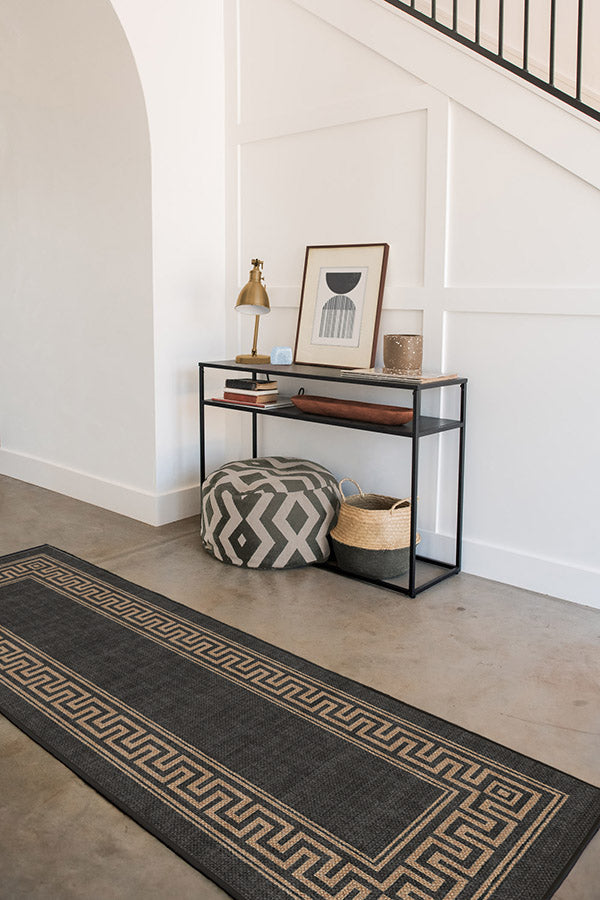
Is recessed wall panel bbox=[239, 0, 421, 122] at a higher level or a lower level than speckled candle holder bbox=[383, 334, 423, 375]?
higher

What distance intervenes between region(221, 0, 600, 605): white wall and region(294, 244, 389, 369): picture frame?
67 millimetres

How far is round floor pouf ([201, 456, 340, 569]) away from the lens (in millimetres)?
3225

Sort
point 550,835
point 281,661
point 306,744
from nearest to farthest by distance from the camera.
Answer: point 550,835 < point 306,744 < point 281,661

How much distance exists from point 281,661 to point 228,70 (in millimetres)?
2812

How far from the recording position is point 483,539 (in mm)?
3240

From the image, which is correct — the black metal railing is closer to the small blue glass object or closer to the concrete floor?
the small blue glass object

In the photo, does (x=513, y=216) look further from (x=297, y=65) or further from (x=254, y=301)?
(x=297, y=65)

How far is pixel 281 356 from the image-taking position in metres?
3.58

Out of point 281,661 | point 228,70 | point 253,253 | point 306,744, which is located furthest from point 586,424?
point 228,70

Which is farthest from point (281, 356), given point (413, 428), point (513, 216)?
point (513, 216)

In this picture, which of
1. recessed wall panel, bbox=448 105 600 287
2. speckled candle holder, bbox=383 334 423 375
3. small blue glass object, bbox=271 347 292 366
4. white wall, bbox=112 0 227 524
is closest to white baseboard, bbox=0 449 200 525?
white wall, bbox=112 0 227 524

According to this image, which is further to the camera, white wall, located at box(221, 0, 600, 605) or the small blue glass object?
the small blue glass object

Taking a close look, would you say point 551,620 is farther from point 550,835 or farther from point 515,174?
point 515,174

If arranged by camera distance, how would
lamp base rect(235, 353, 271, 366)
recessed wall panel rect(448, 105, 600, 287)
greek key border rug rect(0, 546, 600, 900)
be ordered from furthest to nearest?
lamp base rect(235, 353, 271, 366)
recessed wall panel rect(448, 105, 600, 287)
greek key border rug rect(0, 546, 600, 900)
